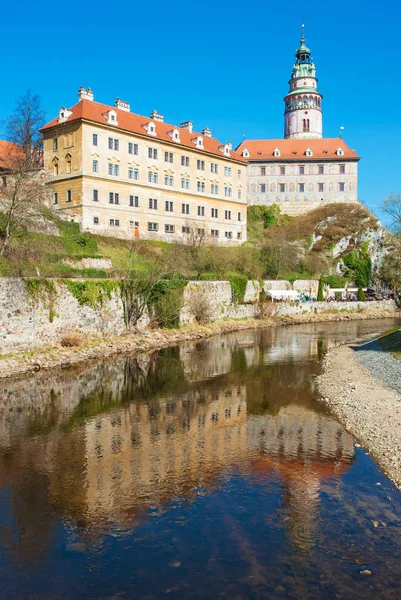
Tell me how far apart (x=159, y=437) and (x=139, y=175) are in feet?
102

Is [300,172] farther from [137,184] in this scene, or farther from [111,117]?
[111,117]

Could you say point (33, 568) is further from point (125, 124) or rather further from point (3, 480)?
point (125, 124)

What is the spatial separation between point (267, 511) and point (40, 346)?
15.0m

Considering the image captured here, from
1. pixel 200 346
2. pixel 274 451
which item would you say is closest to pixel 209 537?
pixel 274 451

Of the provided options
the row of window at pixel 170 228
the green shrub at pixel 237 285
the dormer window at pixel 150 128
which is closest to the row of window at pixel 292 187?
the row of window at pixel 170 228

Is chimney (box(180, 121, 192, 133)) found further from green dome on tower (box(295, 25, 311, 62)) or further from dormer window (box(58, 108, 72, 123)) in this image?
green dome on tower (box(295, 25, 311, 62))

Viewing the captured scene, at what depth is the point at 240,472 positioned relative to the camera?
1044cm

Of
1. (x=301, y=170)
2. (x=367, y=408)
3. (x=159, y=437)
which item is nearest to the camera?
(x=159, y=437)

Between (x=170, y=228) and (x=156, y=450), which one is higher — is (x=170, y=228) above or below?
above

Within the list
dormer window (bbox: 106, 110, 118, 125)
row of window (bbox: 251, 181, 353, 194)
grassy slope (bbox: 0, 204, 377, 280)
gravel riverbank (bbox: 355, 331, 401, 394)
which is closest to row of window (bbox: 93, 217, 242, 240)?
grassy slope (bbox: 0, 204, 377, 280)

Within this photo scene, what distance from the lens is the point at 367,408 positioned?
47.1 ft

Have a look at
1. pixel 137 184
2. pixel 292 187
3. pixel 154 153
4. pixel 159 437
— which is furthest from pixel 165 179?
pixel 159 437

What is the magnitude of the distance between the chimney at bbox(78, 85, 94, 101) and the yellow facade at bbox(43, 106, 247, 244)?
3426 mm

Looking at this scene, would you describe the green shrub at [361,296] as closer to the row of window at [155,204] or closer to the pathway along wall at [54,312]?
the row of window at [155,204]
